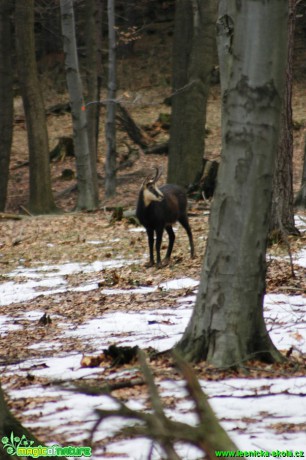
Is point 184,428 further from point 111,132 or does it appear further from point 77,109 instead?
point 111,132

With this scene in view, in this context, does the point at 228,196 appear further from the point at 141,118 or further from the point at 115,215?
the point at 141,118

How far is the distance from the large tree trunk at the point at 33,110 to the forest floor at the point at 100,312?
2.77 meters

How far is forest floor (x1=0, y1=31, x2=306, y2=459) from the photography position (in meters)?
5.76

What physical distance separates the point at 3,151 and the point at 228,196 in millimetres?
18917

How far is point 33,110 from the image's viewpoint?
73.9 feet

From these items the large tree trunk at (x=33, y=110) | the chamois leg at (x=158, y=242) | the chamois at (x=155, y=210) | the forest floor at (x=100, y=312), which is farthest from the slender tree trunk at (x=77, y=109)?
the chamois leg at (x=158, y=242)

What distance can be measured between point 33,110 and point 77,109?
1448 mm

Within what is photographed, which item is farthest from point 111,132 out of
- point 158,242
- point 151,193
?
point 158,242

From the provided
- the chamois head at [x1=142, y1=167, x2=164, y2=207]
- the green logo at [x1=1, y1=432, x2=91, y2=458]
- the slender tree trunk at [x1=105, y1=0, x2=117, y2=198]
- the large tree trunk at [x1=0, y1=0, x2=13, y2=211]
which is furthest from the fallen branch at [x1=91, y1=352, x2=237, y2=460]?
the slender tree trunk at [x1=105, y1=0, x2=117, y2=198]

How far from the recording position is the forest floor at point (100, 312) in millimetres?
5760

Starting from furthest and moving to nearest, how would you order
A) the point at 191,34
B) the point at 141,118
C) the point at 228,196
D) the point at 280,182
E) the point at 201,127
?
the point at 141,118 < the point at 191,34 < the point at 201,127 < the point at 280,182 < the point at 228,196

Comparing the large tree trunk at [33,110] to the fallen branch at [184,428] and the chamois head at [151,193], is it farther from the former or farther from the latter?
the fallen branch at [184,428]

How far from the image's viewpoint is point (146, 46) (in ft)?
138

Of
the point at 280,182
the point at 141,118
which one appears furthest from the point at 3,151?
the point at 280,182
